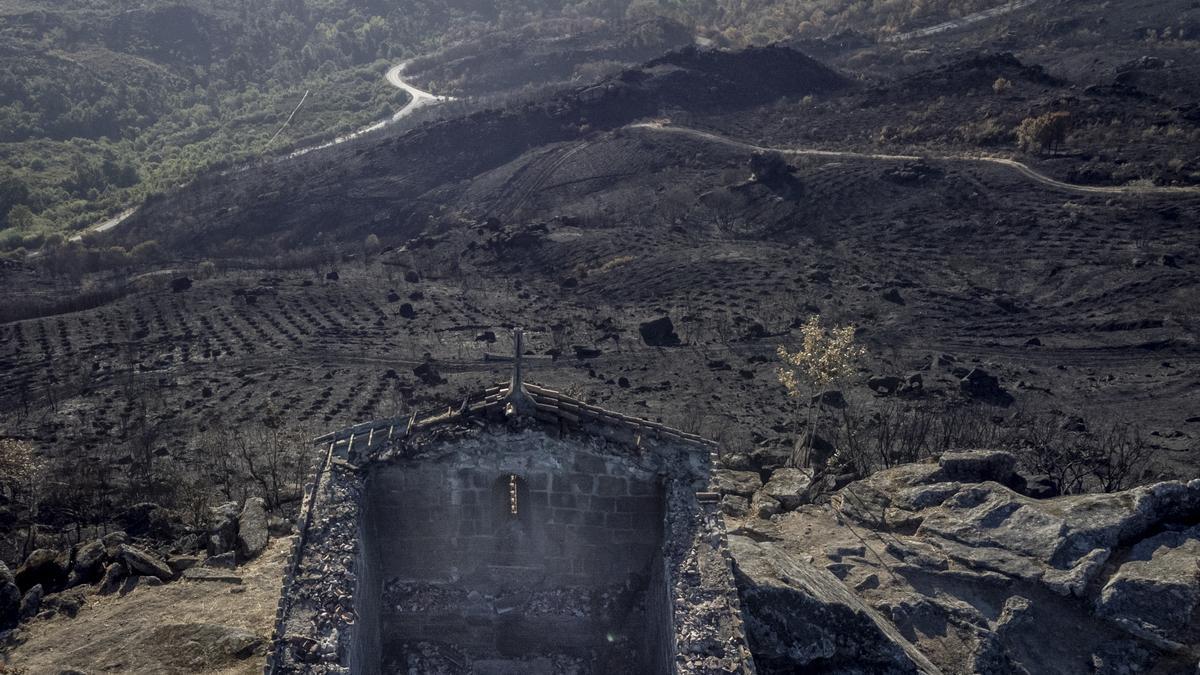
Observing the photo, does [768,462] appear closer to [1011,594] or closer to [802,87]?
[1011,594]

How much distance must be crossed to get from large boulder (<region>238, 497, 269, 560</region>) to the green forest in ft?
152

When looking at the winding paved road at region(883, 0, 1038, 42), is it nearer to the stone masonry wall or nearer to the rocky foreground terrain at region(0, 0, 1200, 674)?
the rocky foreground terrain at region(0, 0, 1200, 674)

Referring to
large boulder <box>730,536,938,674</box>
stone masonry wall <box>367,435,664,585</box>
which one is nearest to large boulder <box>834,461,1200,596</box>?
large boulder <box>730,536,938,674</box>

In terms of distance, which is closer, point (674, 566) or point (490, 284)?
point (674, 566)

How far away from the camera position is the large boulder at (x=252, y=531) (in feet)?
58.6

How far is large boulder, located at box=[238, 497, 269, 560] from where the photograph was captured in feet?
58.6

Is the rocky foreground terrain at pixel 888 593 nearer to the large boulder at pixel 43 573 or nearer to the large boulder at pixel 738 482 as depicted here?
the large boulder at pixel 43 573

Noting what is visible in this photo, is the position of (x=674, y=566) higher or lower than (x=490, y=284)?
higher

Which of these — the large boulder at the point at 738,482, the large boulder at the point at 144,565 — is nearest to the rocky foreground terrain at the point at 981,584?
the large boulder at the point at 738,482

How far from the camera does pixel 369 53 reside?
10888cm

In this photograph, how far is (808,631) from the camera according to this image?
14023mm

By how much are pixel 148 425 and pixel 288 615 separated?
21.3m

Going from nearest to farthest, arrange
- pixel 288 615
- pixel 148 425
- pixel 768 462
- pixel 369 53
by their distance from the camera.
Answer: pixel 288 615
pixel 768 462
pixel 148 425
pixel 369 53

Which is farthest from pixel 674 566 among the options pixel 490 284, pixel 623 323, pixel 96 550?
pixel 490 284
